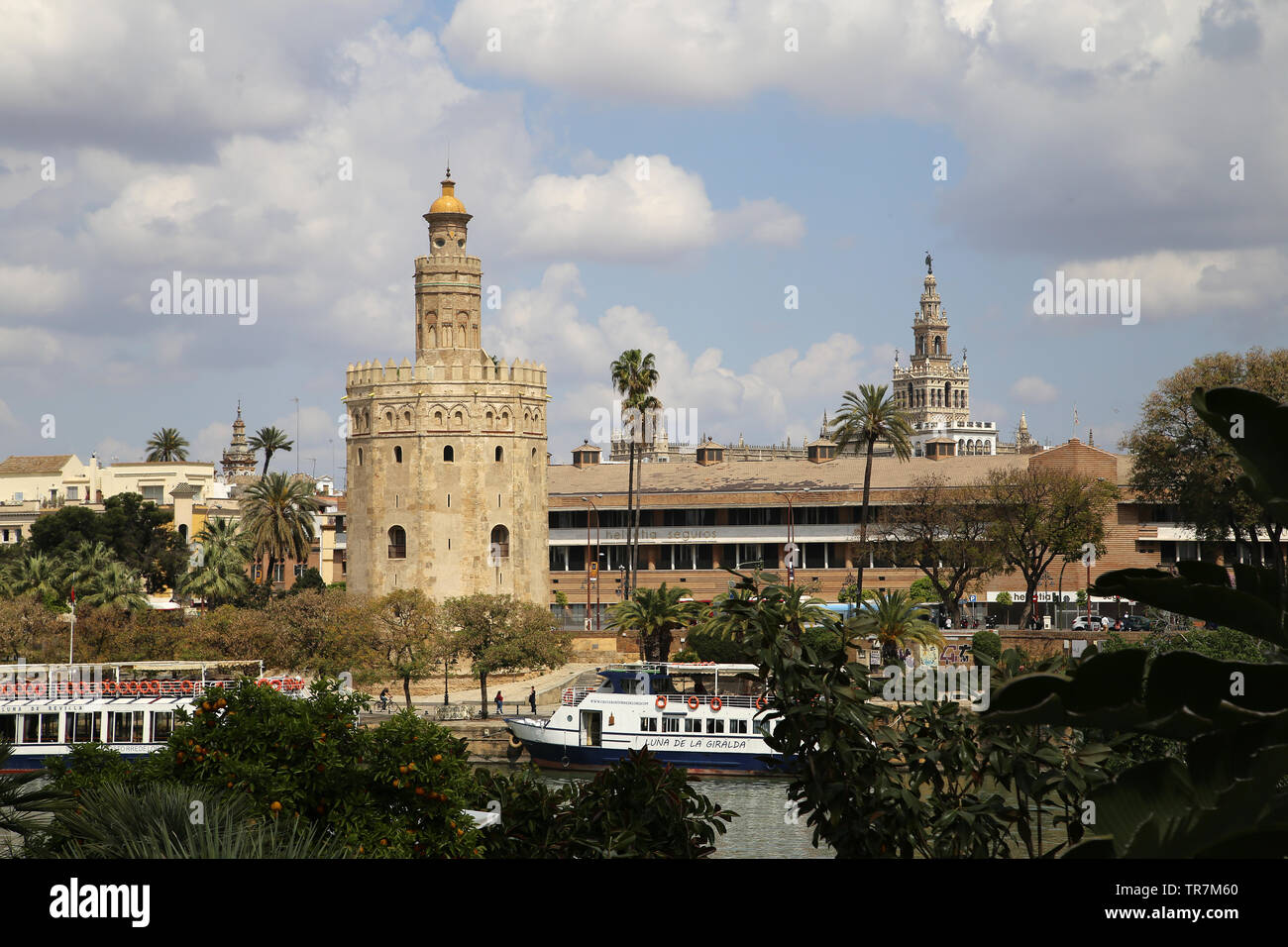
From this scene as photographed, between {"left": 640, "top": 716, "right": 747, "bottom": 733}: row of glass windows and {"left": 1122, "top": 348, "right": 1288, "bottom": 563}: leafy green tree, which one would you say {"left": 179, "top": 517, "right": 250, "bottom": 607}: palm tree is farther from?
{"left": 1122, "top": 348, "right": 1288, "bottom": 563}: leafy green tree

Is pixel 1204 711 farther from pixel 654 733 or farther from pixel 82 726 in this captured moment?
pixel 82 726

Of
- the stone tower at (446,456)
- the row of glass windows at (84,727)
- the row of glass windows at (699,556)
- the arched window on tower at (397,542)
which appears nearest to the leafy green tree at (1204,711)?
the row of glass windows at (84,727)

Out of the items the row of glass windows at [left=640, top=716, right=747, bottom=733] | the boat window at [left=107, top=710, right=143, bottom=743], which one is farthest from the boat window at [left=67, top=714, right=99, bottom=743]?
the row of glass windows at [left=640, top=716, right=747, bottom=733]

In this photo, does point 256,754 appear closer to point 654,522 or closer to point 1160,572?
point 1160,572

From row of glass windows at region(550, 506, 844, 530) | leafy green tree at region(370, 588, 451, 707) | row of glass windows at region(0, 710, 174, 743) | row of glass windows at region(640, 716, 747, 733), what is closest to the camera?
row of glass windows at region(0, 710, 174, 743)

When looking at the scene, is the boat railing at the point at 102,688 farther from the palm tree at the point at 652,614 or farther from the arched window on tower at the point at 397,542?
the arched window on tower at the point at 397,542

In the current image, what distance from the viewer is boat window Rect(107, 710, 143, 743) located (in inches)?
1869

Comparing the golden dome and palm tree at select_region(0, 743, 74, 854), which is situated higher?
the golden dome

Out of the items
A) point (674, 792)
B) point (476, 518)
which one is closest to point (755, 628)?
point (674, 792)

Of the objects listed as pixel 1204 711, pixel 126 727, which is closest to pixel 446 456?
pixel 126 727

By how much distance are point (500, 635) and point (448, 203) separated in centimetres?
2156

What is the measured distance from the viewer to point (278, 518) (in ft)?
247
